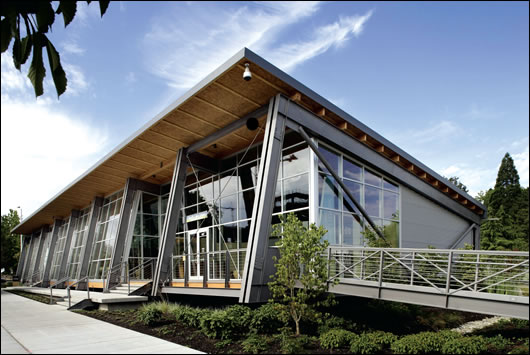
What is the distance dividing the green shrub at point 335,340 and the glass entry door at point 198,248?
32.5 feet

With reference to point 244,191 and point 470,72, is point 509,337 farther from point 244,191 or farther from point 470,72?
point 244,191

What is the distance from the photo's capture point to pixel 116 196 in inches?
953

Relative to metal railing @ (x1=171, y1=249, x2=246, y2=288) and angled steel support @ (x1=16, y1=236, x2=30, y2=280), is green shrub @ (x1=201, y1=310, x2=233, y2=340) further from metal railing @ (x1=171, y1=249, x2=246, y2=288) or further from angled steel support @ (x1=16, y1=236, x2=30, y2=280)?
angled steel support @ (x1=16, y1=236, x2=30, y2=280)

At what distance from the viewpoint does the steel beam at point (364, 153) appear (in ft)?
40.8

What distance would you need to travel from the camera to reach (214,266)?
15734 millimetres

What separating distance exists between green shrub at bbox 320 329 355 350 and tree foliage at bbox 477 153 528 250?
32368 millimetres

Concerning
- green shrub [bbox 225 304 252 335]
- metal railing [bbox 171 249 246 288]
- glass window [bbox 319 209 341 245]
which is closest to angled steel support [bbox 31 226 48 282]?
metal railing [bbox 171 249 246 288]

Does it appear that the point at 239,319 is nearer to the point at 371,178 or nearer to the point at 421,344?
the point at 421,344

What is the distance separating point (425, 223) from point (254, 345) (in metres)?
13.4

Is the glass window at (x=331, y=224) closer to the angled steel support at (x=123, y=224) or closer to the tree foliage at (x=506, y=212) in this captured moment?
the angled steel support at (x=123, y=224)

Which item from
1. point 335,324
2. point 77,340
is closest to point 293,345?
→ point 335,324

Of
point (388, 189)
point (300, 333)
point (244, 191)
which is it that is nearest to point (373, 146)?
point (388, 189)

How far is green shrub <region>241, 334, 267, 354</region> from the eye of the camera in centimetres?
786

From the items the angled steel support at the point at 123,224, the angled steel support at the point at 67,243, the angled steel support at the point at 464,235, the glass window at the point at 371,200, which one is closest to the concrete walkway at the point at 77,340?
the angled steel support at the point at 123,224
